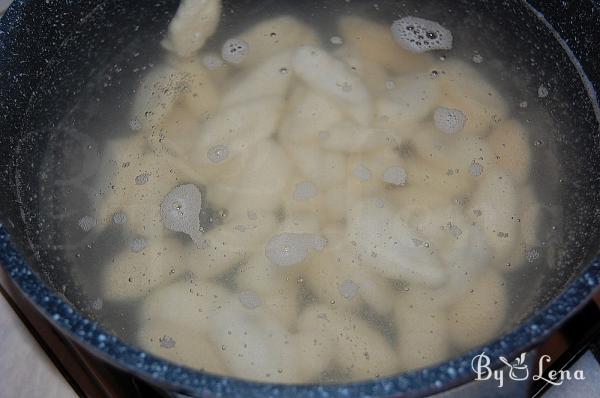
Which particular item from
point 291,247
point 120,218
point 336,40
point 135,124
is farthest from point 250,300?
point 336,40

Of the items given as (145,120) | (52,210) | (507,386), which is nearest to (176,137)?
(145,120)

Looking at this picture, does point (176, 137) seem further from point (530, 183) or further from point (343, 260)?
point (530, 183)

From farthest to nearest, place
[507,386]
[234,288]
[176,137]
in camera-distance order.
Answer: [176,137] → [234,288] → [507,386]

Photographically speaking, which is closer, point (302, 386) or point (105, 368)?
point (302, 386)

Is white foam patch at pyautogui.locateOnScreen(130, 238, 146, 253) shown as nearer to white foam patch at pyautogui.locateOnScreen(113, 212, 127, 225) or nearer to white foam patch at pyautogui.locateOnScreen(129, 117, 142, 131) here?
white foam patch at pyautogui.locateOnScreen(113, 212, 127, 225)

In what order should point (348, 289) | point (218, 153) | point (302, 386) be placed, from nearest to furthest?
point (302, 386)
point (348, 289)
point (218, 153)

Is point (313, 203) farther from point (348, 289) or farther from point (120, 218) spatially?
point (120, 218)

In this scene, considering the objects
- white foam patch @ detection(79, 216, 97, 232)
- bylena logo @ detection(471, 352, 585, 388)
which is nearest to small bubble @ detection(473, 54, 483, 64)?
bylena logo @ detection(471, 352, 585, 388)
